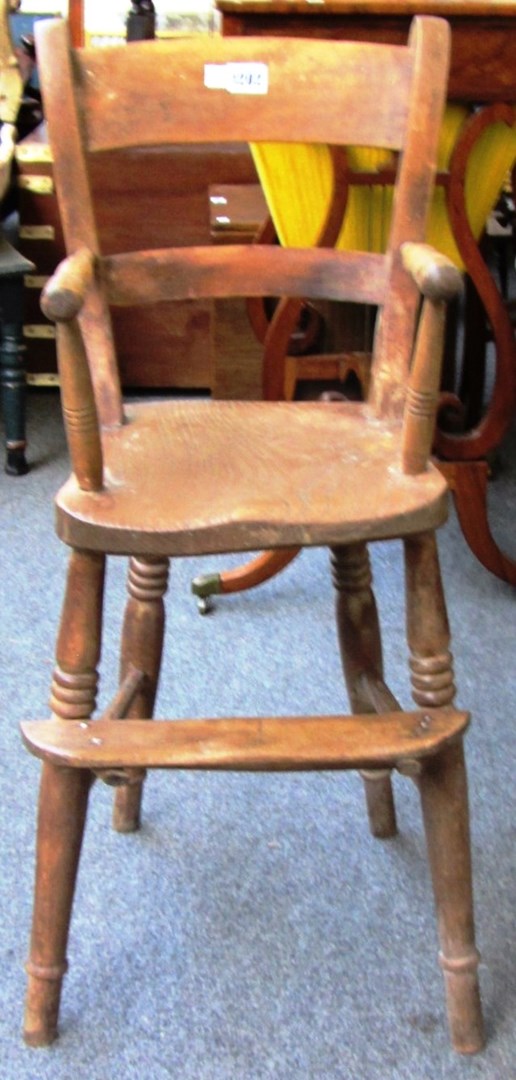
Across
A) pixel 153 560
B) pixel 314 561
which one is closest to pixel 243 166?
pixel 314 561

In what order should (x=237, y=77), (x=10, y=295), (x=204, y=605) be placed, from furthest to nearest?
(x=10, y=295) → (x=204, y=605) → (x=237, y=77)

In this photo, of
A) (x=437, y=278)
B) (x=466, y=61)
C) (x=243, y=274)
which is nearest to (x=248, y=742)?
(x=437, y=278)

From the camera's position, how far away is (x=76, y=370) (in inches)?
33.9

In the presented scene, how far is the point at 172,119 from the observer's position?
1.10 meters

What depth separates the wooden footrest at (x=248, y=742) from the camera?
2.93ft

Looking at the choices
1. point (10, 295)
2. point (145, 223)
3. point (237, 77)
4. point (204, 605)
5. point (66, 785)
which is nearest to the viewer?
point (66, 785)

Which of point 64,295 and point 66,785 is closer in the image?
point 64,295

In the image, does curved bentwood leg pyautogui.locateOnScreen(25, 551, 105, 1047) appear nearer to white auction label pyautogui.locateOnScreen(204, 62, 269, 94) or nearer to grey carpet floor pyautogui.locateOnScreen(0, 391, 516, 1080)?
grey carpet floor pyautogui.locateOnScreen(0, 391, 516, 1080)

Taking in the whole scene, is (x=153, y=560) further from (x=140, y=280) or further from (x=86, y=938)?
(x=86, y=938)

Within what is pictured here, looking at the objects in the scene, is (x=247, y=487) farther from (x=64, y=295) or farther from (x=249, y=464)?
(x=64, y=295)

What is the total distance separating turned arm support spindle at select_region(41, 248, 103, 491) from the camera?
815 mm

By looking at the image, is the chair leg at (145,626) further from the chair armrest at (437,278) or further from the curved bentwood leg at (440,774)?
the chair armrest at (437,278)

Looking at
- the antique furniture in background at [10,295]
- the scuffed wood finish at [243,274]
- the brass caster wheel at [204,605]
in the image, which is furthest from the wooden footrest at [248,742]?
the antique furniture in background at [10,295]

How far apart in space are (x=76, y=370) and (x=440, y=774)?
1.48 feet
